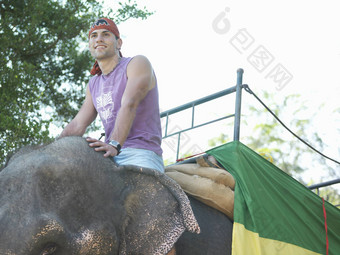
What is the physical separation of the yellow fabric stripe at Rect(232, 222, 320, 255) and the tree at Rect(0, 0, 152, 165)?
14.4ft

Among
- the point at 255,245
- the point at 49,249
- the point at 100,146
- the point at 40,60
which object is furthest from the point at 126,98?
the point at 40,60

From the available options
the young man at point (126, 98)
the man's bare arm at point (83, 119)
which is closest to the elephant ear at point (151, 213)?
the young man at point (126, 98)

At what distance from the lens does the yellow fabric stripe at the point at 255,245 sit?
243 centimetres

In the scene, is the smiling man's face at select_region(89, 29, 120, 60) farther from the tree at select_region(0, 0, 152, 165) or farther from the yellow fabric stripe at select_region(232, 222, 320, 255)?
the tree at select_region(0, 0, 152, 165)

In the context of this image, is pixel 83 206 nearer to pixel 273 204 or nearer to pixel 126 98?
pixel 126 98

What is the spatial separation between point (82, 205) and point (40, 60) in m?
6.85

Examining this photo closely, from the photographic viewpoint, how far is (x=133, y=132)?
7.87 ft

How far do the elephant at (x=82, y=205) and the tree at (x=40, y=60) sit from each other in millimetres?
4615

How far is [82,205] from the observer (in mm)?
1688

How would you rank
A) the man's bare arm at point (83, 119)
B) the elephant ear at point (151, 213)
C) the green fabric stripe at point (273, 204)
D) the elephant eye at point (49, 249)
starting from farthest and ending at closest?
the man's bare arm at point (83, 119) < the green fabric stripe at point (273, 204) < the elephant ear at point (151, 213) < the elephant eye at point (49, 249)

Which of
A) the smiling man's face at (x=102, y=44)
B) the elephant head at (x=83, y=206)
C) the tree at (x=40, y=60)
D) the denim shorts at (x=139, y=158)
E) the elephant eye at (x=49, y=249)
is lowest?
the elephant eye at (x=49, y=249)

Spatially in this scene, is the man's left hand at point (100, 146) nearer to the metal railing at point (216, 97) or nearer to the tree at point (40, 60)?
the metal railing at point (216, 97)

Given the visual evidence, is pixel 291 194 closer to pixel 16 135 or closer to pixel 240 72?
pixel 240 72

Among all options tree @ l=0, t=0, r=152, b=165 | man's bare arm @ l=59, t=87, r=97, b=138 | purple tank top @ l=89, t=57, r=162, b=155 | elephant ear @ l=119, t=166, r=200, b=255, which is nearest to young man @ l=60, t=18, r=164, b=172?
purple tank top @ l=89, t=57, r=162, b=155
